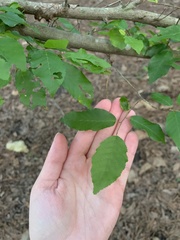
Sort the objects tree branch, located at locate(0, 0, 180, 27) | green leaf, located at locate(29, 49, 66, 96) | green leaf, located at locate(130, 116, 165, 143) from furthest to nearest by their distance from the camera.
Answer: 1. tree branch, located at locate(0, 0, 180, 27)
2. green leaf, located at locate(130, 116, 165, 143)
3. green leaf, located at locate(29, 49, 66, 96)

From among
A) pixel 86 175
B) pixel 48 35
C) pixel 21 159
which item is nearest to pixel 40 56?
pixel 48 35

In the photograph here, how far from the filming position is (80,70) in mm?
1049

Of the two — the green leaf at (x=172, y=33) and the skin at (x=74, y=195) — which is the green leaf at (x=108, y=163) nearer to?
the skin at (x=74, y=195)

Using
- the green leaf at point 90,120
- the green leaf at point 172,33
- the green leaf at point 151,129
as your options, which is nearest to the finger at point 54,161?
the green leaf at point 90,120

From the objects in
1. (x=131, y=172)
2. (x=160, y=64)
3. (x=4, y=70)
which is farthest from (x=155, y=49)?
(x=131, y=172)

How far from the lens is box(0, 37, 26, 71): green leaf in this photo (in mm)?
829

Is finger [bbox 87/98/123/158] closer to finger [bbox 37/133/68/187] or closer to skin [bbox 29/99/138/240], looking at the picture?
skin [bbox 29/99/138/240]

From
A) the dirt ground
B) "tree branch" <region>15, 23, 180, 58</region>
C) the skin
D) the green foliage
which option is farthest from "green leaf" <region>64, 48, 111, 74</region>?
the dirt ground

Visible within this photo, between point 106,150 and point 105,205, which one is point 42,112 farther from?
point 106,150

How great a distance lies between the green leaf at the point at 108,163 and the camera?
99 cm

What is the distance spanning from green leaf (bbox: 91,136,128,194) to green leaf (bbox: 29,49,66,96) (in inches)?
10.3

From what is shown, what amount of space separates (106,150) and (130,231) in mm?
1160

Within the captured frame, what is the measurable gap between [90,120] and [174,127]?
275 mm

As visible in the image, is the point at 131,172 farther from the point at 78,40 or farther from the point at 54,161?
the point at 78,40
